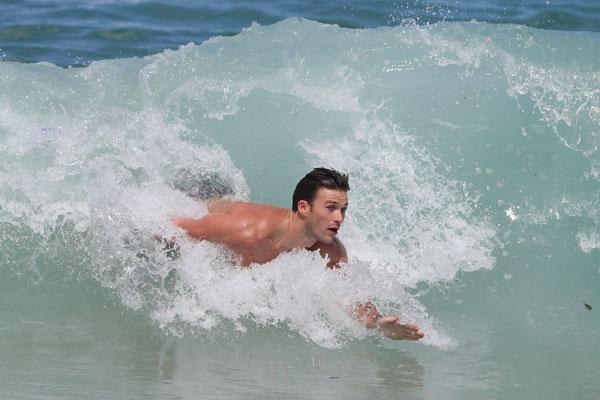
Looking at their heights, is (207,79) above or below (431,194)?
above

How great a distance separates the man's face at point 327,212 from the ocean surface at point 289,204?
169mm

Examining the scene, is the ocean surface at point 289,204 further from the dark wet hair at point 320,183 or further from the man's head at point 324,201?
the dark wet hair at point 320,183

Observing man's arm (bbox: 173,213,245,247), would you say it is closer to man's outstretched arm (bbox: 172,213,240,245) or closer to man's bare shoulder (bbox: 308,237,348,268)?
man's outstretched arm (bbox: 172,213,240,245)

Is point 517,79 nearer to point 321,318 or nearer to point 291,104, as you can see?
point 291,104

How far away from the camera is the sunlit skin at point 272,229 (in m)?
5.80

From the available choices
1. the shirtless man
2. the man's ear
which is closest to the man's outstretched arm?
the shirtless man

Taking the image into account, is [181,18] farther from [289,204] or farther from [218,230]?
[218,230]

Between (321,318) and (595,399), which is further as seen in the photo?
(321,318)

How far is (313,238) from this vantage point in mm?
5926

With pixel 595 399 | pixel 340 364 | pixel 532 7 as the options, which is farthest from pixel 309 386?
pixel 532 7

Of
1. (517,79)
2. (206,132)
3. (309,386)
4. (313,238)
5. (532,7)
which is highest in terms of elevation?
(532,7)

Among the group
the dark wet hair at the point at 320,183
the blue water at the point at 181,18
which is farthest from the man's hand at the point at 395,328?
the blue water at the point at 181,18

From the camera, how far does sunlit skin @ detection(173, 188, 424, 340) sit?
5797mm

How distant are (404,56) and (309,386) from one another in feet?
13.7
